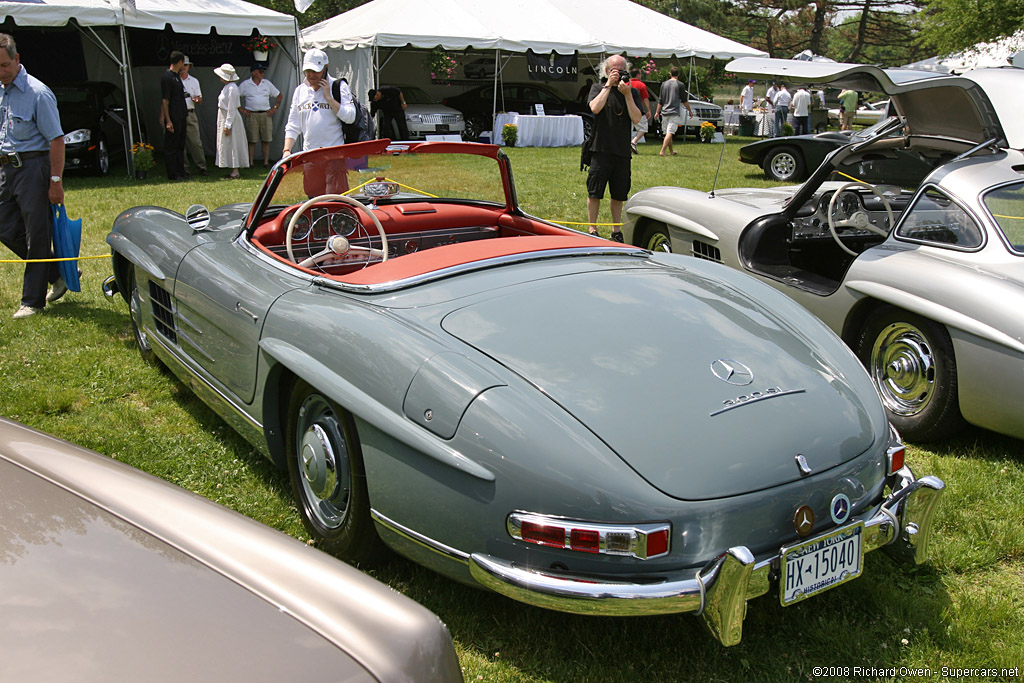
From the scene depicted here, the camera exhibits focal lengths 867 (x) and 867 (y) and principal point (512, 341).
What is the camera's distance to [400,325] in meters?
2.72

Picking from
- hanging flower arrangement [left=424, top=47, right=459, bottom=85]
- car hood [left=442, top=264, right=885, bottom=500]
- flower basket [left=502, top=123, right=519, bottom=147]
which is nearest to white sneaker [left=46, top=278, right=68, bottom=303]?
car hood [left=442, top=264, right=885, bottom=500]

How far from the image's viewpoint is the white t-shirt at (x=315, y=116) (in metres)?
8.02

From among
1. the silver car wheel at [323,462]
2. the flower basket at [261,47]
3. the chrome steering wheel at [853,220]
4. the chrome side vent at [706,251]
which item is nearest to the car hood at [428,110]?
the flower basket at [261,47]

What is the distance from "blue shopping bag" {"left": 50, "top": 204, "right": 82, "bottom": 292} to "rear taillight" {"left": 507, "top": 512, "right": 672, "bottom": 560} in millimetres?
4892

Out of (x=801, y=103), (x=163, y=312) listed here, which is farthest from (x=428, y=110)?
(x=163, y=312)

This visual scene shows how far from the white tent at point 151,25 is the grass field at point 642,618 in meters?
8.48

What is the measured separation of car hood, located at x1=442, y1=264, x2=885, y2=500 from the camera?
2.29 meters

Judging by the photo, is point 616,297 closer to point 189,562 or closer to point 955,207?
point 189,562

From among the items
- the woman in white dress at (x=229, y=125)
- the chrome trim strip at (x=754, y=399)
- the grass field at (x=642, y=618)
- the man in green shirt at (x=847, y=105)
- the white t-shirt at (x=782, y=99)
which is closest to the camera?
the chrome trim strip at (x=754, y=399)

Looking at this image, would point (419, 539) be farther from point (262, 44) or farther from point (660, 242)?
point (262, 44)

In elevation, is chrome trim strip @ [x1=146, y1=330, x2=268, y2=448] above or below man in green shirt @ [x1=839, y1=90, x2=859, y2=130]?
below

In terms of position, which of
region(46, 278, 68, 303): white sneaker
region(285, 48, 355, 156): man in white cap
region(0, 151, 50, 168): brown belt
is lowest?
region(46, 278, 68, 303): white sneaker

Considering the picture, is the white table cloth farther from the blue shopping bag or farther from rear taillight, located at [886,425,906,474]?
rear taillight, located at [886,425,906,474]

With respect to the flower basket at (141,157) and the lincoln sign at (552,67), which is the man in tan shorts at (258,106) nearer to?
the flower basket at (141,157)
